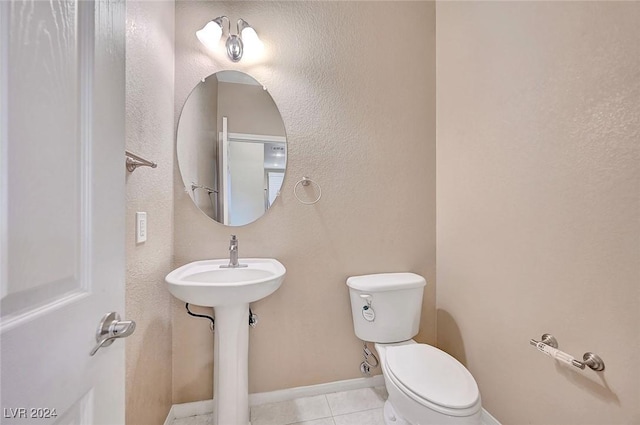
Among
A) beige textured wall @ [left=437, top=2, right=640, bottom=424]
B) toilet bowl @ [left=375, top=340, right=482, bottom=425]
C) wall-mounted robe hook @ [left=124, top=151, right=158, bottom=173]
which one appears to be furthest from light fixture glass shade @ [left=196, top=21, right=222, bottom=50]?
toilet bowl @ [left=375, top=340, right=482, bottom=425]

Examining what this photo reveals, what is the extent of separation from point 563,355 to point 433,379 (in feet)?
1.55

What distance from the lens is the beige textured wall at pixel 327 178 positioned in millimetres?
1380

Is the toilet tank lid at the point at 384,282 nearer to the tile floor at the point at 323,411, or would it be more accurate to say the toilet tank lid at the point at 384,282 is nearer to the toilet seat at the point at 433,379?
the toilet seat at the point at 433,379

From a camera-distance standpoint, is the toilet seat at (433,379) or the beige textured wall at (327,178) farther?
the beige textured wall at (327,178)

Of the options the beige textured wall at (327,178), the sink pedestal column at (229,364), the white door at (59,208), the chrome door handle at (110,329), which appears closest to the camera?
the white door at (59,208)

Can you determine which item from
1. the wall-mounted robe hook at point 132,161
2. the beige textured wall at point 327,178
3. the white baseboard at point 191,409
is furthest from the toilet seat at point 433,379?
the wall-mounted robe hook at point 132,161

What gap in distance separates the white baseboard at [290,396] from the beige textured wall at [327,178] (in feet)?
0.11

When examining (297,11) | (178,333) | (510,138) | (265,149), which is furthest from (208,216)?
(510,138)

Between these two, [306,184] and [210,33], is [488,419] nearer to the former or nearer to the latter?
[306,184]

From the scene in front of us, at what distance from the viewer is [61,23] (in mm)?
397

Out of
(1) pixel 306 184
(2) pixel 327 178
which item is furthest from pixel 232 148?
(2) pixel 327 178

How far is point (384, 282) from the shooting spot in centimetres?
140

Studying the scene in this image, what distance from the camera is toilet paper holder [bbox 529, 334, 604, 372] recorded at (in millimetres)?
863

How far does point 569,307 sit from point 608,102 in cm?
75
